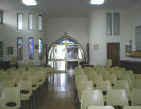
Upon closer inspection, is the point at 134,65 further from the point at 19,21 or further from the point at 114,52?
the point at 19,21

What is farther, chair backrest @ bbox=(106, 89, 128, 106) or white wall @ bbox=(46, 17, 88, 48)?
white wall @ bbox=(46, 17, 88, 48)

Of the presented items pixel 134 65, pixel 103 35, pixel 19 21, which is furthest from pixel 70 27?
pixel 134 65

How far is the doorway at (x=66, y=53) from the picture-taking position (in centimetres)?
1858

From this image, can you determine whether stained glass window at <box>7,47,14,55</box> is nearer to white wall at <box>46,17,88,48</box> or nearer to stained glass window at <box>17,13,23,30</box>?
stained glass window at <box>17,13,23,30</box>

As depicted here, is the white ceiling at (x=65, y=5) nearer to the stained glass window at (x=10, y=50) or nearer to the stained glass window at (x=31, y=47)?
the stained glass window at (x=31, y=47)

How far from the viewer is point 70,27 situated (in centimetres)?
1914

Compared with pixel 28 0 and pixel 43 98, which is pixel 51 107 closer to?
pixel 43 98

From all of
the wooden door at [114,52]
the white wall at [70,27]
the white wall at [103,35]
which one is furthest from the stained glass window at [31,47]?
the wooden door at [114,52]

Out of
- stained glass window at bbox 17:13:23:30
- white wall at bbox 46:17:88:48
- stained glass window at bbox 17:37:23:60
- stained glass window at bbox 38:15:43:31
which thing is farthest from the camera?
white wall at bbox 46:17:88:48

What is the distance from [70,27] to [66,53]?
10.1 feet

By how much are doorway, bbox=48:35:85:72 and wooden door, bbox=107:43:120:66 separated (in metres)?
4.23

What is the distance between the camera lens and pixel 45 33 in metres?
18.9

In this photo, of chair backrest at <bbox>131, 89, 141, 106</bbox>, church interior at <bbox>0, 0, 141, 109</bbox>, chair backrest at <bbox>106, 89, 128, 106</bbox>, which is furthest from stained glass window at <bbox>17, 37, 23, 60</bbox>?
chair backrest at <bbox>131, 89, 141, 106</bbox>

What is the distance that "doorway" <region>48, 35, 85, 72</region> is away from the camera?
61.0ft
